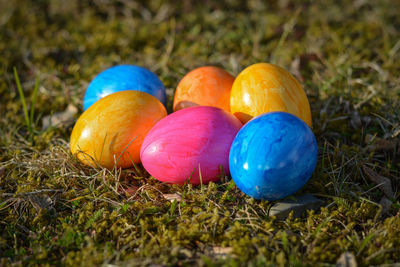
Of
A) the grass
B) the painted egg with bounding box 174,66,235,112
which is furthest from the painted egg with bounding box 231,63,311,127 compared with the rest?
the grass

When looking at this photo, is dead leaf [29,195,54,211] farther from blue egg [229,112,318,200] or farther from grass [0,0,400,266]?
blue egg [229,112,318,200]

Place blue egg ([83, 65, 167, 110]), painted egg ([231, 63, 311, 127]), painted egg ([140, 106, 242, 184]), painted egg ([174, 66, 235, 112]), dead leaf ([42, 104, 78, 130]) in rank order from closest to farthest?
painted egg ([140, 106, 242, 184]), painted egg ([231, 63, 311, 127]), painted egg ([174, 66, 235, 112]), blue egg ([83, 65, 167, 110]), dead leaf ([42, 104, 78, 130])

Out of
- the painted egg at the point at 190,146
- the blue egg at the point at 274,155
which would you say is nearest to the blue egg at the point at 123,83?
the painted egg at the point at 190,146

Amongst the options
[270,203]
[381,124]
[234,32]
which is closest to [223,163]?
[270,203]

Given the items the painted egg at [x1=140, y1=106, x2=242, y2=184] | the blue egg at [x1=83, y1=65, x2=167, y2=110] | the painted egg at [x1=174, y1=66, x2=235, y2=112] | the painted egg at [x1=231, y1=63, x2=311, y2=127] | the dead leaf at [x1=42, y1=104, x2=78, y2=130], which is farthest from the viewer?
the dead leaf at [x1=42, y1=104, x2=78, y2=130]

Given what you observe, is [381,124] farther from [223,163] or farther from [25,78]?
[25,78]

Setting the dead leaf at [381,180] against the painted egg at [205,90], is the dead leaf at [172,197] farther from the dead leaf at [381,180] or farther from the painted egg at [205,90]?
the dead leaf at [381,180]

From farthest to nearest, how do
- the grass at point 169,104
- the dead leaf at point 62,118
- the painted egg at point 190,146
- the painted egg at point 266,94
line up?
1. the dead leaf at point 62,118
2. the painted egg at point 266,94
3. the painted egg at point 190,146
4. the grass at point 169,104
